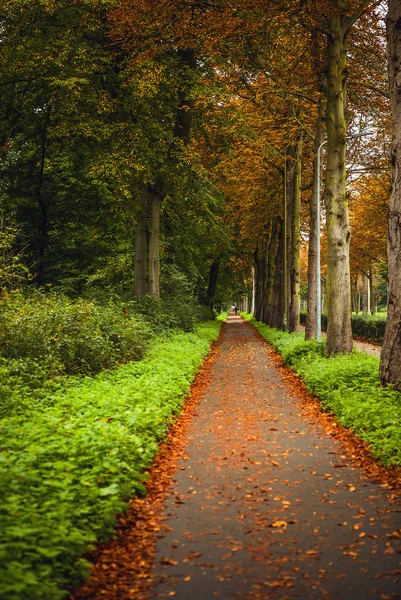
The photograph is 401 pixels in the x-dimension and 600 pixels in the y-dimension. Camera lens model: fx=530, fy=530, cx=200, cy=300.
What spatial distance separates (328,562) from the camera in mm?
4172

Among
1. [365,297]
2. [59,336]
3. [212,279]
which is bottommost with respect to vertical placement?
[59,336]

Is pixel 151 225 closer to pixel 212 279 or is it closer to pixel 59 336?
pixel 59 336

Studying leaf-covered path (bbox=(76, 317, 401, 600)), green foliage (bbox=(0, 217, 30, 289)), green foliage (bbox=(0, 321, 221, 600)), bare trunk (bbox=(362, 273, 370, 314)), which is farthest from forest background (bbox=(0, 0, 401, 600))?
bare trunk (bbox=(362, 273, 370, 314))

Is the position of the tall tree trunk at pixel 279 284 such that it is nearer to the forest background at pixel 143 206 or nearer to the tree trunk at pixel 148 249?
the forest background at pixel 143 206

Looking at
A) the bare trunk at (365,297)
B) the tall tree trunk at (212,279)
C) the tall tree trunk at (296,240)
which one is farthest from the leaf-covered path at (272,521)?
the tall tree trunk at (212,279)

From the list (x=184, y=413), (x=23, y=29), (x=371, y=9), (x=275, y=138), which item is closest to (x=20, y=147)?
(x=23, y=29)

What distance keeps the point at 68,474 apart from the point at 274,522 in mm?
2011

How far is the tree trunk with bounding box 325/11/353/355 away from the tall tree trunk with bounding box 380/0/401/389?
4.52m

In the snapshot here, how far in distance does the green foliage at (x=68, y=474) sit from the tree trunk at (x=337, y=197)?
6443mm

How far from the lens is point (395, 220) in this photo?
30.5 feet

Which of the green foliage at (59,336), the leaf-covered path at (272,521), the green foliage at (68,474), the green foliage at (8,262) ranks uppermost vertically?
the green foliage at (8,262)

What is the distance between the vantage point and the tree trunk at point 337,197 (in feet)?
45.7

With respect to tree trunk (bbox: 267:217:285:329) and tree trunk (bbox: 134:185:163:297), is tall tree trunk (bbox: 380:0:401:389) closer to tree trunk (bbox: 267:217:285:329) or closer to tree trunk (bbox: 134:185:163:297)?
tree trunk (bbox: 134:185:163:297)

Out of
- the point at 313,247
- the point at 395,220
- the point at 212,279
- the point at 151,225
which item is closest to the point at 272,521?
the point at 395,220
